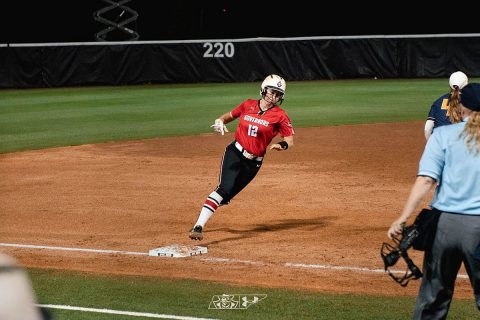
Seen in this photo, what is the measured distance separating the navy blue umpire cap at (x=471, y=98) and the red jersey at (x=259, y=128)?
5.03m

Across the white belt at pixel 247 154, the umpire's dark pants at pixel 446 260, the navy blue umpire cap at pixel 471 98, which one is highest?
the navy blue umpire cap at pixel 471 98

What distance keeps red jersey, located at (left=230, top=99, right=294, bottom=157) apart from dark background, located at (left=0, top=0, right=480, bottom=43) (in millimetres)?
38052

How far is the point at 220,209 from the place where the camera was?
12.8 m

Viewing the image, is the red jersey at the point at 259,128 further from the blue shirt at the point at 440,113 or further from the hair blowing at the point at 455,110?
the hair blowing at the point at 455,110

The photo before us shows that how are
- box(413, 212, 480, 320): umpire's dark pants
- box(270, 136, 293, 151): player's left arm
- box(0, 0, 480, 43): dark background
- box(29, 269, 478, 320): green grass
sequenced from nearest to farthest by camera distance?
box(413, 212, 480, 320): umpire's dark pants < box(29, 269, 478, 320): green grass < box(270, 136, 293, 151): player's left arm < box(0, 0, 480, 43): dark background

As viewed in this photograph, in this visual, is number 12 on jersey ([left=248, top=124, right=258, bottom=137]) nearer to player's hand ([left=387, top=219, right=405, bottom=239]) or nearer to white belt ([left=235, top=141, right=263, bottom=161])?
white belt ([left=235, top=141, right=263, bottom=161])

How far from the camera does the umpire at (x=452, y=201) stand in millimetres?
5324

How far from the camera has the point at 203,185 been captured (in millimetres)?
14586

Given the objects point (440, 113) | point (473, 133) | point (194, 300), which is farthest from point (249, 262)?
point (473, 133)

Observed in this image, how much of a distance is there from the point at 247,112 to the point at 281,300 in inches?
128

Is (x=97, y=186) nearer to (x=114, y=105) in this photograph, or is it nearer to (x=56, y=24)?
(x=114, y=105)

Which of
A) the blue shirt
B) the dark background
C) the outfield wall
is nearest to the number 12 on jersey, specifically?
the blue shirt

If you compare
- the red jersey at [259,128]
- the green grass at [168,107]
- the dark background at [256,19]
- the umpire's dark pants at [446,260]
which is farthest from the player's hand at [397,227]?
the dark background at [256,19]

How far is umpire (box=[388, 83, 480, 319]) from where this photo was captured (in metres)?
5.32
